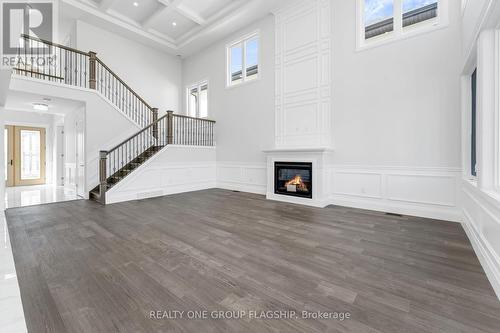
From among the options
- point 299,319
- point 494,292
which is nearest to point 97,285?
point 299,319

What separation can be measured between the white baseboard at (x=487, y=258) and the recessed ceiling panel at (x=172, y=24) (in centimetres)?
852

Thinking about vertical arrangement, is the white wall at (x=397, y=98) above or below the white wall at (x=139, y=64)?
below

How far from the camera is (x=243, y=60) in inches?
282

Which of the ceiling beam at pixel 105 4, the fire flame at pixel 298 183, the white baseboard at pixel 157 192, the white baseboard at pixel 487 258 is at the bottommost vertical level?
the white baseboard at pixel 487 258

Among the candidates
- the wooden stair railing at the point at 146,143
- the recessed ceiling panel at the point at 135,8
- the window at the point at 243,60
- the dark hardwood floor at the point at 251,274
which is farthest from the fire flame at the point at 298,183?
the recessed ceiling panel at the point at 135,8

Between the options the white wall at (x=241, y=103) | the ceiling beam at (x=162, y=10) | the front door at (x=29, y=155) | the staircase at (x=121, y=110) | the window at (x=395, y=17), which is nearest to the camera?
the window at (x=395, y=17)

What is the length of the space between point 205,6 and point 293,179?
5.76 m

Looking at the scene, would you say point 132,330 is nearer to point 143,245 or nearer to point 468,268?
point 143,245

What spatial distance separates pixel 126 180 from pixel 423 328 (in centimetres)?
605

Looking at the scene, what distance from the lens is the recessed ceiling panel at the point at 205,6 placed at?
648cm

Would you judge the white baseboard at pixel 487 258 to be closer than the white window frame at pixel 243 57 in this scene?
Yes

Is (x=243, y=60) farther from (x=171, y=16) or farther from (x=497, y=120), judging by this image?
(x=497, y=120)

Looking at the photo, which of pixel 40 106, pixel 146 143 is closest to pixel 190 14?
pixel 146 143

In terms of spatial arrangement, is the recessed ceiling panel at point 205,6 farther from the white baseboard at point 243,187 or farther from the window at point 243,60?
the white baseboard at point 243,187
